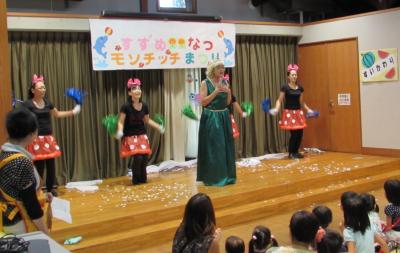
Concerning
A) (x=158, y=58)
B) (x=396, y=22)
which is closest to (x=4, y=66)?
(x=158, y=58)

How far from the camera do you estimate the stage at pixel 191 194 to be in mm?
4379

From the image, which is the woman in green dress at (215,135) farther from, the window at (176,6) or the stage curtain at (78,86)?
the window at (176,6)

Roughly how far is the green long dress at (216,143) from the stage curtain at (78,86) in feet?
4.93

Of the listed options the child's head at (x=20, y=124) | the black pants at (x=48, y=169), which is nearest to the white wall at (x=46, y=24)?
the black pants at (x=48, y=169)

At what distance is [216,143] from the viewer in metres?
5.55

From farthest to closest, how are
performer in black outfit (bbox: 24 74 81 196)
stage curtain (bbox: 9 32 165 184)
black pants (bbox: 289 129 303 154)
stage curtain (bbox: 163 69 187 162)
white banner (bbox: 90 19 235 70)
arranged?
black pants (bbox: 289 129 303 154), stage curtain (bbox: 163 69 187 162), white banner (bbox: 90 19 235 70), stage curtain (bbox: 9 32 165 184), performer in black outfit (bbox: 24 74 81 196)

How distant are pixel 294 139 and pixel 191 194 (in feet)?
8.53

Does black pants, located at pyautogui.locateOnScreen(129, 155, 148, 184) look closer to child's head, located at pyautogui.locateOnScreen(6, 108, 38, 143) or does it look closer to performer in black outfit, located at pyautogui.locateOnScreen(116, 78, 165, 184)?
performer in black outfit, located at pyautogui.locateOnScreen(116, 78, 165, 184)

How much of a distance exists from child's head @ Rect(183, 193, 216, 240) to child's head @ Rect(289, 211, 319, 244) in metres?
0.42

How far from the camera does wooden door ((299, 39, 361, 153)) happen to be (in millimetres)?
7645

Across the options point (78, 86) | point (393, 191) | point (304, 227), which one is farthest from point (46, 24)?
point (304, 227)

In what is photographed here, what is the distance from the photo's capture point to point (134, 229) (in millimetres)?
4570

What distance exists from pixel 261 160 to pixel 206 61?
1.75 meters

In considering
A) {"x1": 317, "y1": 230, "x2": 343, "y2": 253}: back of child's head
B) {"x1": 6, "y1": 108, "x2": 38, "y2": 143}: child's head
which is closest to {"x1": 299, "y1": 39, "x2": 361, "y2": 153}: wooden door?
{"x1": 317, "y1": 230, "x2": 343, "y2": 253}: back of child's head
